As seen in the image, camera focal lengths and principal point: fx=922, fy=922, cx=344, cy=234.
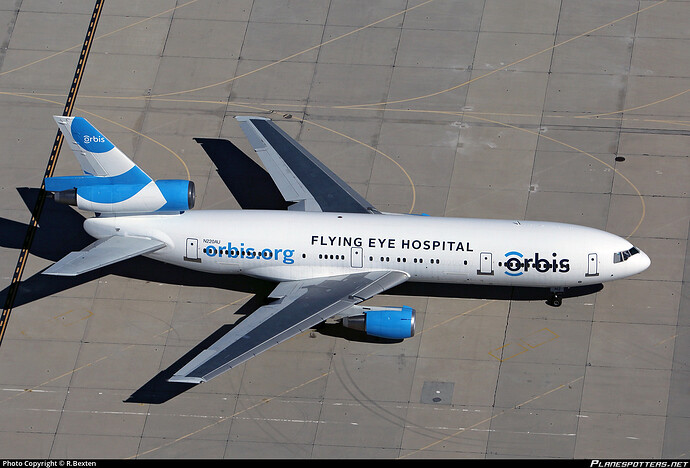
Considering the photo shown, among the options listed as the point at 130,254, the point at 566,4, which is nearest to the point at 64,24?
the point at 130,254

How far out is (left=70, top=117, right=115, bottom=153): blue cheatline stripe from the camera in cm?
4784

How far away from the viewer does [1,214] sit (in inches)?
2160

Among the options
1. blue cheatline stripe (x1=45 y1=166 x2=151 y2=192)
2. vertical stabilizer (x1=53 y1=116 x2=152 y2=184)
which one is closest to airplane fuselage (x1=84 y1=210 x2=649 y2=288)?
blue cheatline stripe (x1=45 y1=166 x2=151 y2=192)

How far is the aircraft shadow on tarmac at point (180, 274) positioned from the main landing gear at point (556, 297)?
0.45 meters

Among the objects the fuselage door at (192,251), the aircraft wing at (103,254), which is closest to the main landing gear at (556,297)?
the fuselage door at (192,251)

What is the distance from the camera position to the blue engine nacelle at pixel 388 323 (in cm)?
4744

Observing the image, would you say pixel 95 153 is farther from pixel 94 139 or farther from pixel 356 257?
pixel 356 257

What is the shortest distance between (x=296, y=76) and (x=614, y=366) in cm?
2711

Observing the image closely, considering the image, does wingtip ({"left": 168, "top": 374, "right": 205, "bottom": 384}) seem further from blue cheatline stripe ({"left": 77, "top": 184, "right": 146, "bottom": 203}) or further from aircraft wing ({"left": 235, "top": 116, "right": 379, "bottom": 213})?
aircraft wing ({"left": 235, "top": 116, "right": 379, "bottom": 213})

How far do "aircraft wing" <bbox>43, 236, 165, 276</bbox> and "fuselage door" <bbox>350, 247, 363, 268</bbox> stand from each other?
10.1 m

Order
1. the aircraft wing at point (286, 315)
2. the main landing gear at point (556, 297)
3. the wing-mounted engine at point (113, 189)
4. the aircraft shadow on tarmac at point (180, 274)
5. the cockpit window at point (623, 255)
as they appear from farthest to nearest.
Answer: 1. the main landing gear at point (556, 297)
2. the aircraft shadow on tarmac at point (180, 274)
3. the wing-mounted engine at point (113, 189)
4. the cockpit window at point (623, 255)
5. the aircraft wing at point (286, 315)

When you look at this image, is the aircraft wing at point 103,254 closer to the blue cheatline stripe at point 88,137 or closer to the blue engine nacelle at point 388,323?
the blue cheatline stripe at point 88,137

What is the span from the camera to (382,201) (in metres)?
54.7

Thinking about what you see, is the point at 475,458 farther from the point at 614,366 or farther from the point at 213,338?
the point at 213,338
